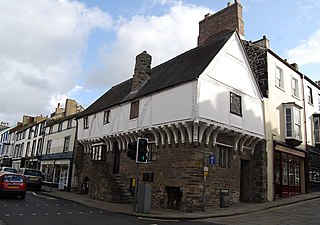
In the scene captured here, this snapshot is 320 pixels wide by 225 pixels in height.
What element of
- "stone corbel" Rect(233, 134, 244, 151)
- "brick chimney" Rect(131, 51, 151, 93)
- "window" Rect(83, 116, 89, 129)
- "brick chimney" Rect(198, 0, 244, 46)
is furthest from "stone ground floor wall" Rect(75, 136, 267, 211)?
"brick chimney" Rect(198, 0, 244, 46)

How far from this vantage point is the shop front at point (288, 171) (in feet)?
63.6

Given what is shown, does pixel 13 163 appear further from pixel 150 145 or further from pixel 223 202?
pixel 223 202

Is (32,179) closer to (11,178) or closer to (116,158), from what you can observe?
(116,158)

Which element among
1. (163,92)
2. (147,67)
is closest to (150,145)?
(163,92)

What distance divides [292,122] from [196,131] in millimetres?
9238

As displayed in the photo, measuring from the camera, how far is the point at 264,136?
Result: 739 inches

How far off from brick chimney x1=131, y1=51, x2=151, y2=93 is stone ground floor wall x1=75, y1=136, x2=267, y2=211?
16.5 feet

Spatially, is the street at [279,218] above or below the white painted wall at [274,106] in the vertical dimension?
below

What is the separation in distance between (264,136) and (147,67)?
385 inches

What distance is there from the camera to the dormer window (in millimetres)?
20500

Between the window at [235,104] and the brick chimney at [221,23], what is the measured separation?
6.72 metres

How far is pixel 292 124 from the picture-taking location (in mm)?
20531

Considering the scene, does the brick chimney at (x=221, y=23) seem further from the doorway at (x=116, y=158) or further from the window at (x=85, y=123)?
the window at (x=85, y=123)

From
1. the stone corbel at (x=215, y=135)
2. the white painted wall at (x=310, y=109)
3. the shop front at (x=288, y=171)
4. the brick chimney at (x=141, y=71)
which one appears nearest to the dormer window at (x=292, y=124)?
the shop front at (x=288, y=171)
